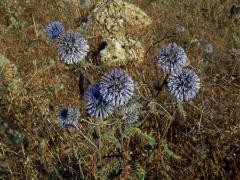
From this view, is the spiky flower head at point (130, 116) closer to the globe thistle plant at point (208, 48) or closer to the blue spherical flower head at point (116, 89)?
the blue spherical flower head at point (116, 89)

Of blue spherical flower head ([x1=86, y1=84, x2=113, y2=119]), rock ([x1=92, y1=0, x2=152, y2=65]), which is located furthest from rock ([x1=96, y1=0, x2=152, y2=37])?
blue spherical flower head ([x1=86, y1=84, x2=113, y2=119])

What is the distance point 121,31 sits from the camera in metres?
5.96

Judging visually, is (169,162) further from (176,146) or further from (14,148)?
(14,148)

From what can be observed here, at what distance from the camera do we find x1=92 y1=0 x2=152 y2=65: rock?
17.7 feet

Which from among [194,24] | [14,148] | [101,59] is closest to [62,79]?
[101,59]

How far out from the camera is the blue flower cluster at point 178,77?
3.04m

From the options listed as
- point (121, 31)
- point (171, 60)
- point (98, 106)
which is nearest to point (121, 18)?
point (121, 31)

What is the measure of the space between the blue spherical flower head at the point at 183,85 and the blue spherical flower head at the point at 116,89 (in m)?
Answer: 0.44

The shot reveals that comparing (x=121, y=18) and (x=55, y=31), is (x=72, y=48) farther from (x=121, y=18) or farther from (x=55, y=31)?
(x=121, y=18)

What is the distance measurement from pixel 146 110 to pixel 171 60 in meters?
0.96

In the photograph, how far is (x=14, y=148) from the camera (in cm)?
384

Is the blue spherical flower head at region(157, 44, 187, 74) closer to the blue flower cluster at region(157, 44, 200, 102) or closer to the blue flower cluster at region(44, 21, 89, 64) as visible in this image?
the blue flower cluster at region(157, 44, 200, 102)

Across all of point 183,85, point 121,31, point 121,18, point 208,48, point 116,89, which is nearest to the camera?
point 116,89

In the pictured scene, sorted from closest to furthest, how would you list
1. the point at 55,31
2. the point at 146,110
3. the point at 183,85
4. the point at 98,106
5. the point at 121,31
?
1. the point at 98,106
2. the point at 183,85
3. the point at 55,31
4. the point at 146,110
5. the point at 121,31
